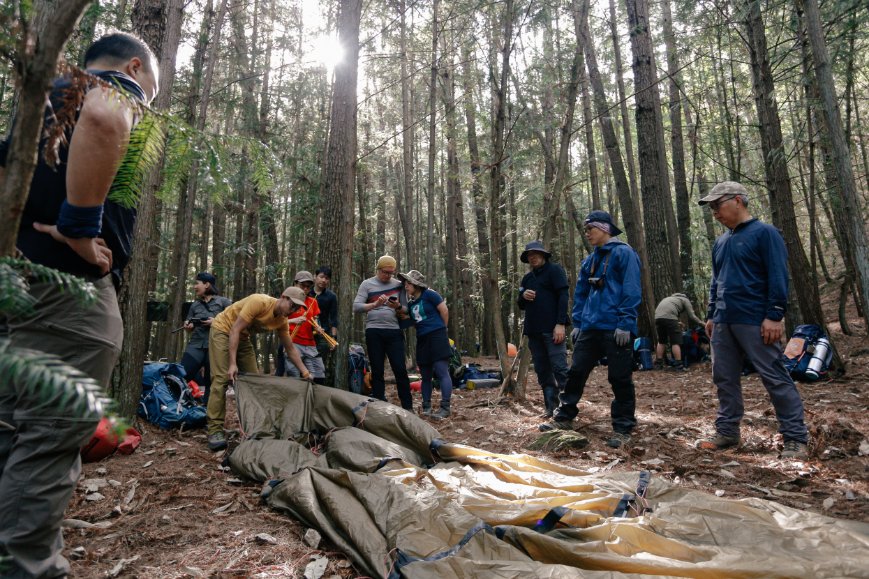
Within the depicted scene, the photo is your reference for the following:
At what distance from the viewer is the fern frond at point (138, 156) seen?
146cm

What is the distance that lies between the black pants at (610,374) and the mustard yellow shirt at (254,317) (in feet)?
10.3

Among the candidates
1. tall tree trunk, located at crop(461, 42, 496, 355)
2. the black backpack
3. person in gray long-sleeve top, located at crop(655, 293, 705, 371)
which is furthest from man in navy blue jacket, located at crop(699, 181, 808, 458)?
tall tree trunk, located at crop(461, 42, 496, 355)

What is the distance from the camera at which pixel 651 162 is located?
9.68 m

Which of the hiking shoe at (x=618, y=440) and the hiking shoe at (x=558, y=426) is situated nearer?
the hiking shoe at (x=618, y=440)

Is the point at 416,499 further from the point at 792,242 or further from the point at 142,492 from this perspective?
the point at 792,242

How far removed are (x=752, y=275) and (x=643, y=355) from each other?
652 cm

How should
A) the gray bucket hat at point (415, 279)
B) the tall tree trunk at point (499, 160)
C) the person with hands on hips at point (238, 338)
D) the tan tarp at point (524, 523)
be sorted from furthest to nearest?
the tall tree trunk at point (499, 160) → the gray bucket hat at point (415, 279) → the person with hands on hips at point (238, 338) → the tan tarp at point (524, 523)

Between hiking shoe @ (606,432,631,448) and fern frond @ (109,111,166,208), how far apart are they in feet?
14.6

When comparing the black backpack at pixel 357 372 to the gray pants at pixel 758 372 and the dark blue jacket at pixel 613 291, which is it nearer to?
the dark blue jacket at pixel 613 291

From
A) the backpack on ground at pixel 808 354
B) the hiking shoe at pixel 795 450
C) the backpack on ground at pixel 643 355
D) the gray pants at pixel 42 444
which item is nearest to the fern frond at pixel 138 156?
the gray pants at pixel 42 444

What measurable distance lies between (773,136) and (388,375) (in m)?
8.66

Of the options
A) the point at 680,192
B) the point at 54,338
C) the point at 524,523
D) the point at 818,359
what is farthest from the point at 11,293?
the point at 680,192

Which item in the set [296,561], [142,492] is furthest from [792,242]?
[142,492]

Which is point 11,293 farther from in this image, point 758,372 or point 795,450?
point 795,450
